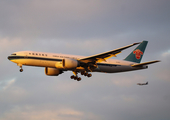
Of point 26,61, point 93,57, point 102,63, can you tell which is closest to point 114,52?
point 93,57

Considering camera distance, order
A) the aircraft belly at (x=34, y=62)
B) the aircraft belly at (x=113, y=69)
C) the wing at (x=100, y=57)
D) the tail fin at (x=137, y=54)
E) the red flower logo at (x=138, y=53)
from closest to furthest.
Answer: the wing at (x=100, y=57), the aircraft belly at (x=34, y=62), the aircraft belly at (x=113, y=69), the tail fin at (x=137, y=54), the red flower logo at (x=138, y=53)

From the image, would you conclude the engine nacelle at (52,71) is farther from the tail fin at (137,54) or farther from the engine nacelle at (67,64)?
the tail fin at (137,54)

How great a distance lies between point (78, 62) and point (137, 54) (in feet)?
50.8

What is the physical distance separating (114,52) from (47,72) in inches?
609

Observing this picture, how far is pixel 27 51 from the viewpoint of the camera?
43906 mm

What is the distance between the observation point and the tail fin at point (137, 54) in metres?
54.2

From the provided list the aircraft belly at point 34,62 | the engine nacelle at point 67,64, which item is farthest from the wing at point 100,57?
the aircraft belly at point 34,62

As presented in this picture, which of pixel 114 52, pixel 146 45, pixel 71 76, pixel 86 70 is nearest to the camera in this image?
pixel 114 52

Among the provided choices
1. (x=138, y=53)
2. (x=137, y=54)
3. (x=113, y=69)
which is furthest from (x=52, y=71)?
(x=138, y=53)

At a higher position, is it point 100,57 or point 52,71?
point 100,57

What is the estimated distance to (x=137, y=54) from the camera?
180ft

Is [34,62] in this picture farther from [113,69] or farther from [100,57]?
[113,69]

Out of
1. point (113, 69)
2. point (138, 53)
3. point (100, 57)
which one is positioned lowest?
point (113, 69)

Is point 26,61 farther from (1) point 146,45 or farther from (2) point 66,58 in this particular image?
(1) point 146,45
